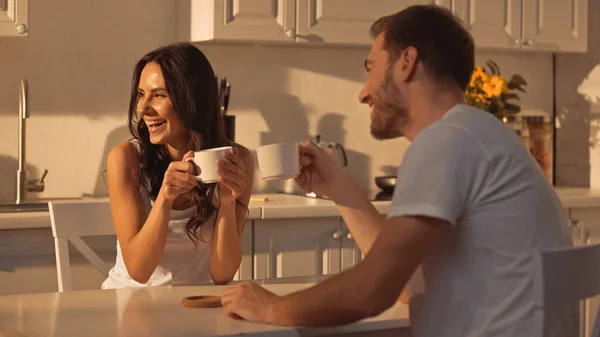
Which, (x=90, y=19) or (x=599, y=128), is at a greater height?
(x=90, y=19)

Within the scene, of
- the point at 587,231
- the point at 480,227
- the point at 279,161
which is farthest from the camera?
the point at 587,231

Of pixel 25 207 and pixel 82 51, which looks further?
pixel 82 51

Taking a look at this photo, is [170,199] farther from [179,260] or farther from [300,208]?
[300,208]

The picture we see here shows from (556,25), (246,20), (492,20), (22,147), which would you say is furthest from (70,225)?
(556,25)

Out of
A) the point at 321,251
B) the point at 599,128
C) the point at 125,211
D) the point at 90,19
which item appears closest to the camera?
the point at 125,211

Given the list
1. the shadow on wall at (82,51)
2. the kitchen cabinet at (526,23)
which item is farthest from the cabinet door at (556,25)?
the shadow on wall at (82,51)

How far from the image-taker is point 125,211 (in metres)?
2.20

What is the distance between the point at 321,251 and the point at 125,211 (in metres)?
1.22

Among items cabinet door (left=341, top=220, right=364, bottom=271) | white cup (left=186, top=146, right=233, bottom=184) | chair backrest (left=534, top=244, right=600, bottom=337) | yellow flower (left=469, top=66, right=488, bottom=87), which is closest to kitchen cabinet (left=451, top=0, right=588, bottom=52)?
yellow flower (left=469, top=66, right=488, bottom=87)

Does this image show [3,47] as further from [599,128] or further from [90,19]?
[599,128]

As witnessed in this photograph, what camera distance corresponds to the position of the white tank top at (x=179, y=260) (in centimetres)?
221

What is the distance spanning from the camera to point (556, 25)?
13.2ft

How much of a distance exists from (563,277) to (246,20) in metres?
2.36

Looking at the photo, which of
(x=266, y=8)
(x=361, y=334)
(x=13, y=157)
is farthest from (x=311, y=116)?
(x=361, y=334)
